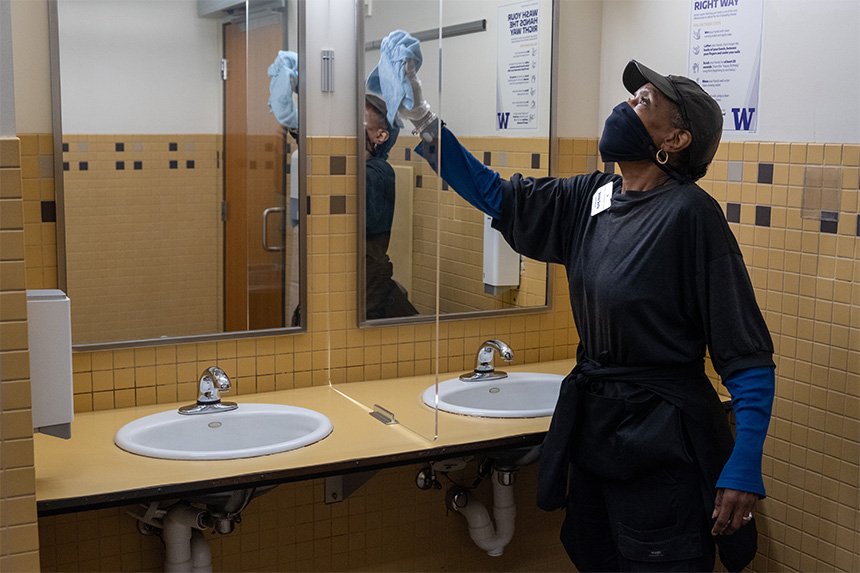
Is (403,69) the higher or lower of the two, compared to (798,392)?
higher

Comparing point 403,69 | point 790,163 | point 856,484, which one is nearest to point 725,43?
point 790,163

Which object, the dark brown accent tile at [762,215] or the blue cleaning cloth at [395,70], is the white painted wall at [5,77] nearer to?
the blue cleaning cloth at [395,70]

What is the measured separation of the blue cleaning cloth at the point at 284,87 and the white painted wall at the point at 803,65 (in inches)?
42.2

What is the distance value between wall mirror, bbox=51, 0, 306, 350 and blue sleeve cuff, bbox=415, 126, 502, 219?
0.47 metres

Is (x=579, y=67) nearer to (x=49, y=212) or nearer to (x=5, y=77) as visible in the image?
(x=49, y=212)

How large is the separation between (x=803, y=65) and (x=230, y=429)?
174cm

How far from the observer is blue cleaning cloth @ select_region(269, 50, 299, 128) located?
247 cm

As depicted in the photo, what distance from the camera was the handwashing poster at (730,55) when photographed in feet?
7.84

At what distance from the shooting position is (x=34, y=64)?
2.17 m

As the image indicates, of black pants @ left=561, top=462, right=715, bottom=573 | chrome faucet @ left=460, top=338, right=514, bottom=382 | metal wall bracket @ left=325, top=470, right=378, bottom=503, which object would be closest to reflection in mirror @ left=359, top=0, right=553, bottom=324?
chrome faucet @ left=460, top=338, right=514, bottom=382

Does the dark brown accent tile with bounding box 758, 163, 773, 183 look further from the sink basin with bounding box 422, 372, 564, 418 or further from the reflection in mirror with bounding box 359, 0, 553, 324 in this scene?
the sink basin with bounding box 422, 372, 564, 418

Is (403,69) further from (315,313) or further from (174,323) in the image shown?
(174,323)

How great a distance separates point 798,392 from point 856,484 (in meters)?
0.27

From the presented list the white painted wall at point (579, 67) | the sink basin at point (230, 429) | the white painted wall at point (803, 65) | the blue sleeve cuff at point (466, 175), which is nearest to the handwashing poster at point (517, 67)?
the white painted wall at point (579, 67)
